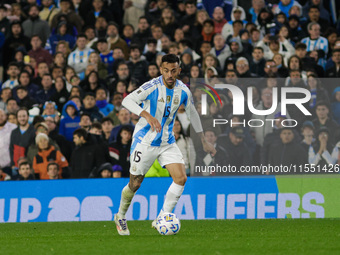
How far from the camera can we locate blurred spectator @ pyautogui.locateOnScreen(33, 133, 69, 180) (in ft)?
48.6

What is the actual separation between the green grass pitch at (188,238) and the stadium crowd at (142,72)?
1.80 meters

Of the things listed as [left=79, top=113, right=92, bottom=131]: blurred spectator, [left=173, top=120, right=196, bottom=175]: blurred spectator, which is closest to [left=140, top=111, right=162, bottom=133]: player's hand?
[left=173, top=120, right=196, bottom=175]: blurred spectator

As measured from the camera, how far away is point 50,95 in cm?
1739

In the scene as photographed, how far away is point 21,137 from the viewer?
15500 millimetres

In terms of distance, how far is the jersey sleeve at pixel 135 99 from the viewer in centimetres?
970

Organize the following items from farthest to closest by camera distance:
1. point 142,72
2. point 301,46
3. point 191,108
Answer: point 142,72 < point 301,46 < point 191,108

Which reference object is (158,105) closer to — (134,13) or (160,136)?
(160,136)

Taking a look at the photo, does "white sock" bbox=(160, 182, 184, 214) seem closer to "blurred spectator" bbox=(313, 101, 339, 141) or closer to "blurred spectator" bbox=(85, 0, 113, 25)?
"blurred spectator" bbox=(313, 101, 339, 141)

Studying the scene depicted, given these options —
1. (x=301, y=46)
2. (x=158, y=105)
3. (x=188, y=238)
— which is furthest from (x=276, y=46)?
(x=188, y=238)

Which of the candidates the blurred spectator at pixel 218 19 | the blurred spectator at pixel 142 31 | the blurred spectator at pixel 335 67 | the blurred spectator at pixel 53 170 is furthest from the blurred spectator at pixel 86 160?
the blurred spectator at pixel 218 19

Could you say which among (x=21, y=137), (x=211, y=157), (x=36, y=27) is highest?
(x=36, y=27)

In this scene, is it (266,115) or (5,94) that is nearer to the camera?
(266,115)

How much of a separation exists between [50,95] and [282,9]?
20.7ft

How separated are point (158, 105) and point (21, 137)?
247 inches
